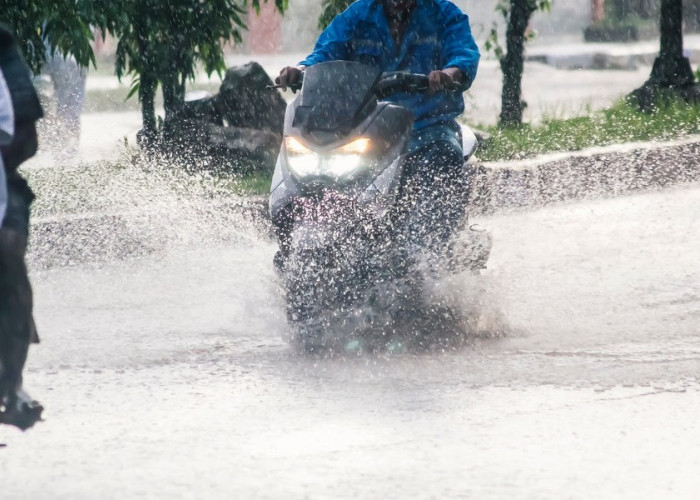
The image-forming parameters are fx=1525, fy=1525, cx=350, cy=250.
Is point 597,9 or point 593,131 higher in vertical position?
point 593,131

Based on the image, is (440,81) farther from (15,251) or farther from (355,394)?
(15,251)

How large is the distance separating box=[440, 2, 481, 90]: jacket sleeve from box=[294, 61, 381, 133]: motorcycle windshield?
1.43 feet

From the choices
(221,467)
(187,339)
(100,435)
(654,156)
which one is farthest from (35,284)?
(654,156)

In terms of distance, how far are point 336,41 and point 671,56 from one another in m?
6.99

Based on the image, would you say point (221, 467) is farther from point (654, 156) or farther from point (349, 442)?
point (654, 156)

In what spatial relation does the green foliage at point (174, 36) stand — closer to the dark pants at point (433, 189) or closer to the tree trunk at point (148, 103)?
the tree trunk at point (148, 103)

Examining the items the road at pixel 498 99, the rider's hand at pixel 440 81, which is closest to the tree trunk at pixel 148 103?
the road at pixel 498 99

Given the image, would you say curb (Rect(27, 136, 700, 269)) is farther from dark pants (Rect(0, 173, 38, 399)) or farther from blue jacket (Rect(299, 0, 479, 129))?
dark pants (Rect(0, 173, 38, 399))

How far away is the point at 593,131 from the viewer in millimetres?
11281

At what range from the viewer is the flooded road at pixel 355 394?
413cm

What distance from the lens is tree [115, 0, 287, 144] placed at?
1027 centimetres

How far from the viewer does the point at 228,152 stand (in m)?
10.2

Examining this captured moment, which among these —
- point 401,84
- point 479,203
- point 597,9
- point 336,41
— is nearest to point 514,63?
point 479,203

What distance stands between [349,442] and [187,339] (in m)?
1.71
